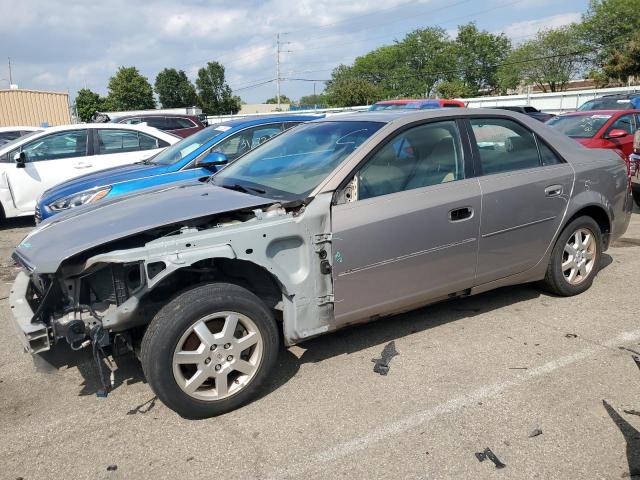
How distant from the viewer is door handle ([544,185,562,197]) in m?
4.29

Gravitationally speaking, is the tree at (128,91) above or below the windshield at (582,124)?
above

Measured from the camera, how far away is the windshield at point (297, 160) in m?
3.62

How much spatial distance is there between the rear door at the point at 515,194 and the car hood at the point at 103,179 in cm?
391

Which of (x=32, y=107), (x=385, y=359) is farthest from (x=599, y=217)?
(x=32, y=107)

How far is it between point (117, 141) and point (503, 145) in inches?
270

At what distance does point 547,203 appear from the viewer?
429 centimetres

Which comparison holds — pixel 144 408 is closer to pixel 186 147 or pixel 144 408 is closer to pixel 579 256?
pixel 579 256

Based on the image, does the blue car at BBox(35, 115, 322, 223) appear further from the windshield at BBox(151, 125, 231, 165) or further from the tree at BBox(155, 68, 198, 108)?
the tree at BBox(155, 68, 198, 108)

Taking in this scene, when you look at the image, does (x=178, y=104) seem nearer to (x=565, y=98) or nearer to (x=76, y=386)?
(x=565, y=98)

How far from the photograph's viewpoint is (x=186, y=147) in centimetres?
702

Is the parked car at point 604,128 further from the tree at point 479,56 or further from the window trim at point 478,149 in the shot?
the tree at point 479,56

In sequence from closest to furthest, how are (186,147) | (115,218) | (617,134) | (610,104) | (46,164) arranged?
1. (115,218)
2. (186,147)
3. (46,164)
4. (617,134)
5. (610,104)

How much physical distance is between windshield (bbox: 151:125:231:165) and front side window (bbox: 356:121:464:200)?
3738 mm

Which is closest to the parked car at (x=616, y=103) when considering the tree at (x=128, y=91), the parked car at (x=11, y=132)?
the parked car at (x=11, y=132)
